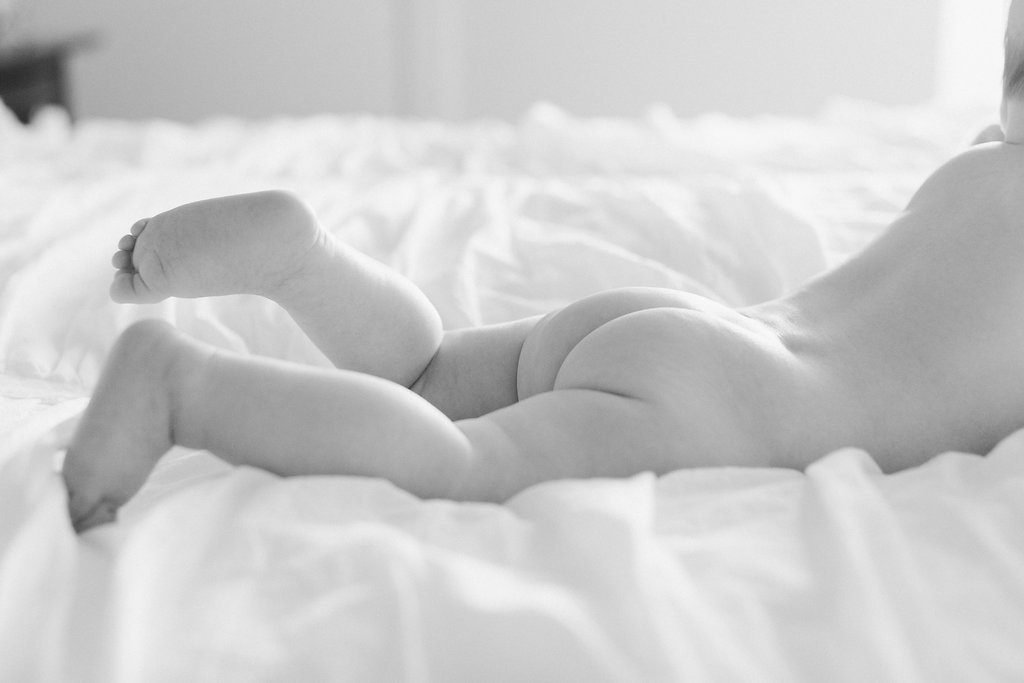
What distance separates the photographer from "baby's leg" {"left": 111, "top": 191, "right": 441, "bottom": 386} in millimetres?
741

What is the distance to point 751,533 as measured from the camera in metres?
0.60

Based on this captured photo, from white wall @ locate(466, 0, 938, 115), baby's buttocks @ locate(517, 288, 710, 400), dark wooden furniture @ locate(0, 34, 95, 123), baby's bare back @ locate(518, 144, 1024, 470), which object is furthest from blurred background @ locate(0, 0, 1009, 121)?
baby's buttocks @ locate(517, 288, 710, 400)

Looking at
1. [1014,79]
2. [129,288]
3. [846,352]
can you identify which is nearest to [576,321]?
[846,352]

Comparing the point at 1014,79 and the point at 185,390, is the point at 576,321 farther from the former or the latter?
the point at 1014,79

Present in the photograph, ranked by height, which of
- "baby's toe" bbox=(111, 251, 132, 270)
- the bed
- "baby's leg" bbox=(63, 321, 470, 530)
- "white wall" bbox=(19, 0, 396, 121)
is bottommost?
"white wall" bbox=(19, 0, 396, 121)

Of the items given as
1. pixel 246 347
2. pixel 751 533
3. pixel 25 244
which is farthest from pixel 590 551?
pixel 25 244

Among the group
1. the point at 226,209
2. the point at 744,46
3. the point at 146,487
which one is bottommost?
the point at 744,46

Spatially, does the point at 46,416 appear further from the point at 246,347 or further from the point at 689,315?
the point at 689,315

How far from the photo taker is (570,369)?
74 centimetres

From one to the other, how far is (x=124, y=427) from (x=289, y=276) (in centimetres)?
21

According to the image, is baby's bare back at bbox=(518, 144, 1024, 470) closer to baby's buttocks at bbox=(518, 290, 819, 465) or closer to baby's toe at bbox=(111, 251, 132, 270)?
baby's buttocks at bbox=(518, 290, 819, 465)

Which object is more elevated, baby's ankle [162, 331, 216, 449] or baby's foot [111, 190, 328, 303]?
baby's foot [111, 190, 328, 303]

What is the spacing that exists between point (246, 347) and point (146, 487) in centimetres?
31

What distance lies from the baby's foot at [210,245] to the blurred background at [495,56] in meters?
3.17
